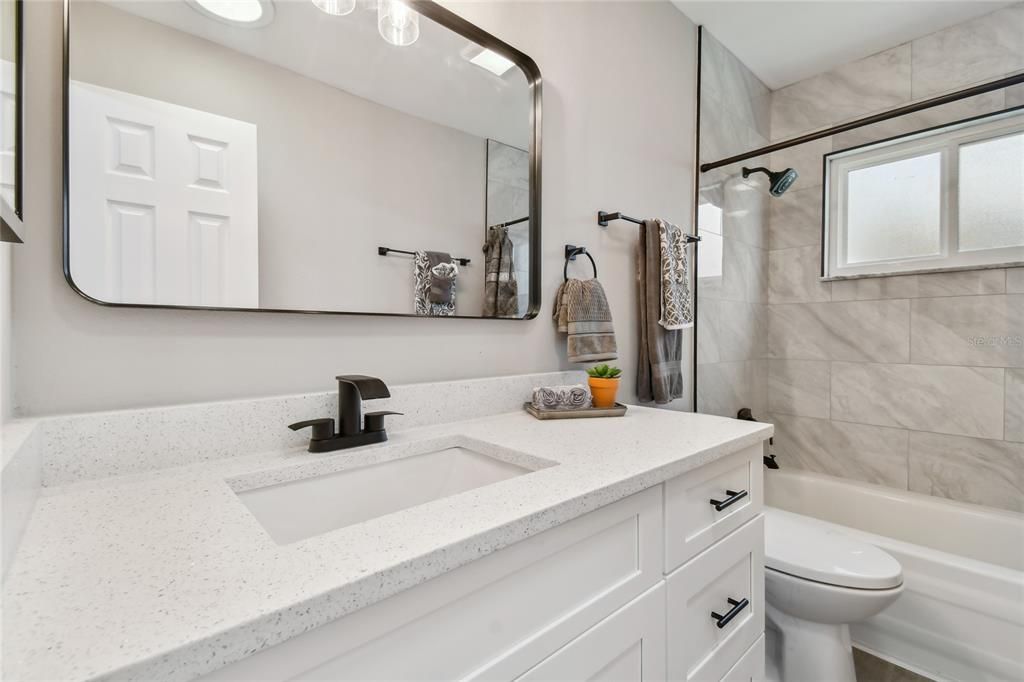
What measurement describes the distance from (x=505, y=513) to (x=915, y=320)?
242cm

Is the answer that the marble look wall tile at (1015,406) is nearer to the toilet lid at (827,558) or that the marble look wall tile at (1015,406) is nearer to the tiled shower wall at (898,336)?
the tiled shower wall at (898,336)

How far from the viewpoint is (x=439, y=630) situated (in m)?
0.51

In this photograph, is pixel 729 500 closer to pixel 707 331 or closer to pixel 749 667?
pixel 749 667

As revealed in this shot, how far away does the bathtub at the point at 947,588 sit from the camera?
4.65 ft

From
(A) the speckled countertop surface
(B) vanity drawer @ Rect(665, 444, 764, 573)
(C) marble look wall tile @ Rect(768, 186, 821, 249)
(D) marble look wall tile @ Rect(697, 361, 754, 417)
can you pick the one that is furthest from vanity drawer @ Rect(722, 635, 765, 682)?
(C) marble look wall tile @ Rect(768, 186, 821, 249)

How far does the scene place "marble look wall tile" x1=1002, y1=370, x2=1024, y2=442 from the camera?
6.07 ft

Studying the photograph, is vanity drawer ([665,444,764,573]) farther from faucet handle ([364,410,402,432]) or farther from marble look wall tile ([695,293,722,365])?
marble look wall tile ([695,293,722,365])

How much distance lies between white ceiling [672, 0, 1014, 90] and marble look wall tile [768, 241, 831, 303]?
936mm

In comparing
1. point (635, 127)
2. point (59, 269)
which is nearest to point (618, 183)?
point (635, 127)

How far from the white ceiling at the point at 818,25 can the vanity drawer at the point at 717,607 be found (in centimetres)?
203

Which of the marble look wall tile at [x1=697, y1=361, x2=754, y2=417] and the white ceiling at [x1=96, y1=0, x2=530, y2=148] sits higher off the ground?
the white ceiling at [x1=96, y1=0, x2=530, y2=148]

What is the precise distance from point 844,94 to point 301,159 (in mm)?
2688

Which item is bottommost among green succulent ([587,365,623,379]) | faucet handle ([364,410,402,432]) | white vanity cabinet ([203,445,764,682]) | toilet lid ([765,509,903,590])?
Result: toilet lid ([765,509,903,590])

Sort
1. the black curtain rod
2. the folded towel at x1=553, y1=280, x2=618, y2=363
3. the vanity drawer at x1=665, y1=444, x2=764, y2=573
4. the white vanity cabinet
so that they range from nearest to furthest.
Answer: the white vanity cabinet < the vanity drawer at x1=665, y1=444, x2=764, y2=573 < the folded towel at x1=553, y1=280, x2=618, y2=363 < the black curtain rod
